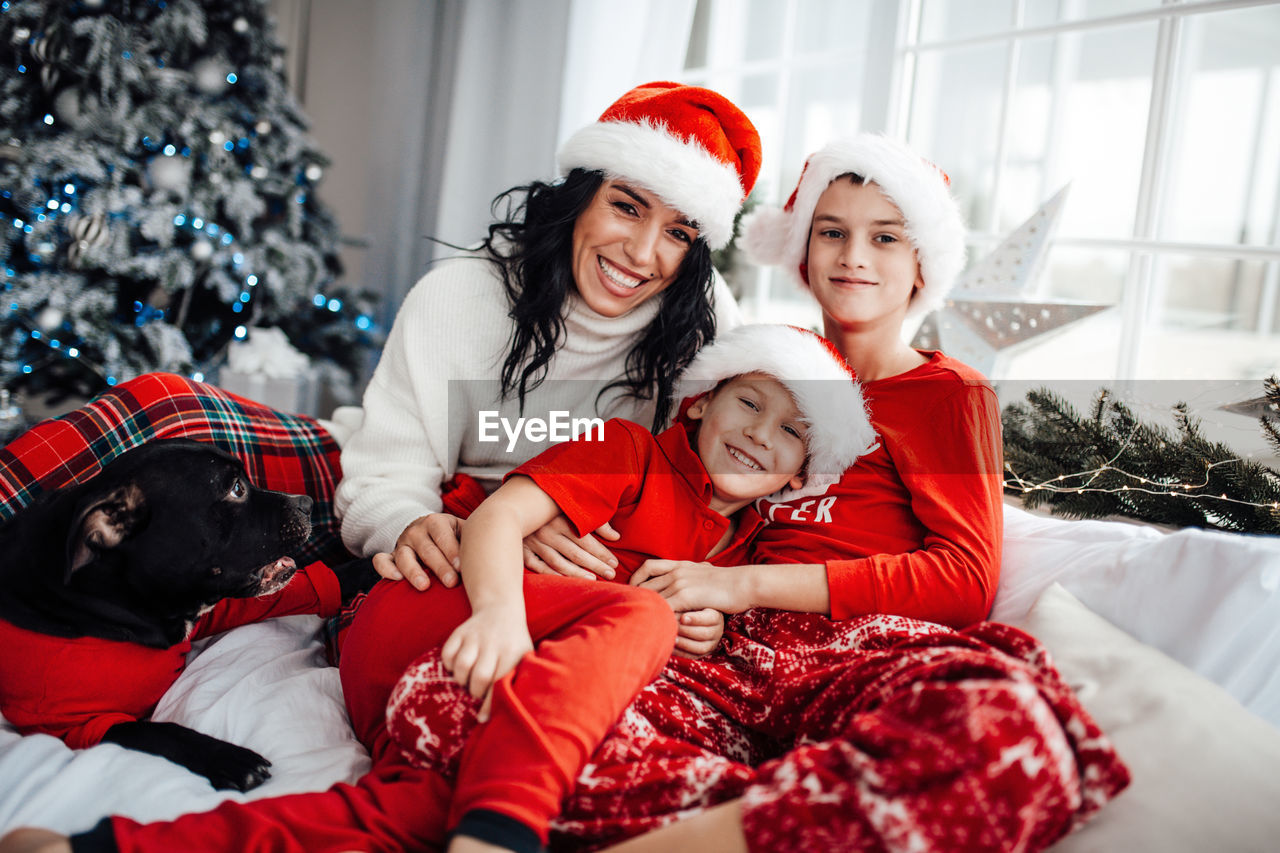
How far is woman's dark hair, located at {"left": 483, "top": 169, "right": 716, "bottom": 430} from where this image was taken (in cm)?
174

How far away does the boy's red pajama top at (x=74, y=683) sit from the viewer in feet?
3.71

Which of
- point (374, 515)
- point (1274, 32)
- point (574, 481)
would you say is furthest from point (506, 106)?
point (1274, 32)

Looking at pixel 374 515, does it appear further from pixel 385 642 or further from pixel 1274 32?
pixel 1274 32

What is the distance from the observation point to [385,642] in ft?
3.86

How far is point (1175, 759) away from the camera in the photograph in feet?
2.88

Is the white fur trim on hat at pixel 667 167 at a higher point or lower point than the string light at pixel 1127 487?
higher

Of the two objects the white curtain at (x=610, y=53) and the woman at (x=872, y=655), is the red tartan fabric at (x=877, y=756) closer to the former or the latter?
the woman at (x=872, y=655)

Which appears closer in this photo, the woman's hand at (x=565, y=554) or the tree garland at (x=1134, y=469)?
the woman's hand at (x=565, y=554)

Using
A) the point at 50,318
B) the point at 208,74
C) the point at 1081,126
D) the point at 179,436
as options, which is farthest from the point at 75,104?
the point at 1081,126

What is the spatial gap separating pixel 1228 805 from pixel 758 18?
2.95 m

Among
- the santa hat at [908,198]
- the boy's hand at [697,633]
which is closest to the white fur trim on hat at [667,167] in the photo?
the santa hat at [908,198]

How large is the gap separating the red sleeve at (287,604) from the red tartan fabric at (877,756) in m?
0.74

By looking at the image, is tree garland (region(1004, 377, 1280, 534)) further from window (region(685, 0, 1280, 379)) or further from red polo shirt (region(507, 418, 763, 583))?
red polo shirt (region(507, 418, 763, 583))

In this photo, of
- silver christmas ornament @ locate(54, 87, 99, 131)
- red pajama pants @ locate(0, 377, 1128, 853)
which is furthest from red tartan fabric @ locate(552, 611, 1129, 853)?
silver christmas ornament @ locate(54, 87, 99, 131)
